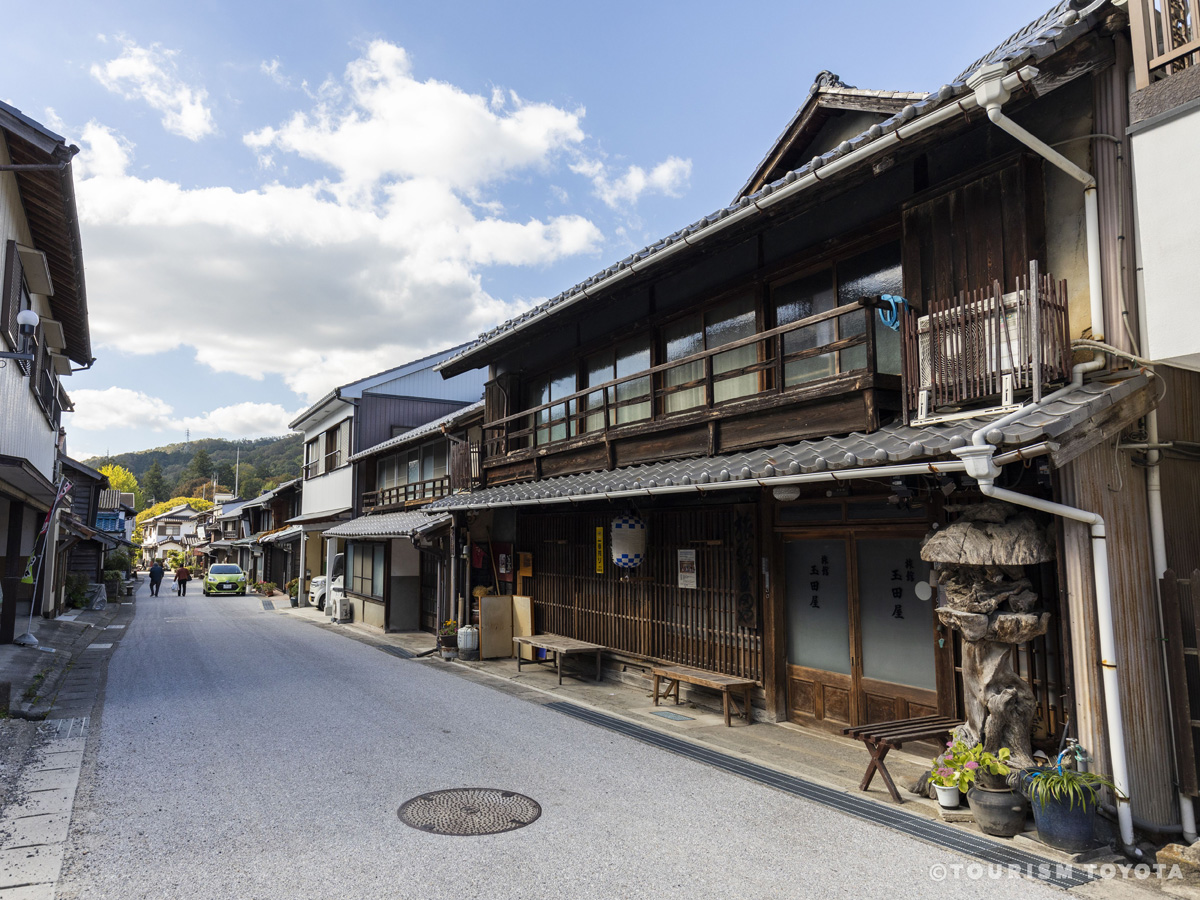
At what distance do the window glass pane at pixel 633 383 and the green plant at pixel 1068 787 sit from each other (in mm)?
7787

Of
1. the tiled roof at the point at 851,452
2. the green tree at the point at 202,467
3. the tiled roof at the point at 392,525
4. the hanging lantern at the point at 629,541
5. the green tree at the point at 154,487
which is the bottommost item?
the hanging lantern at the point at 629,541

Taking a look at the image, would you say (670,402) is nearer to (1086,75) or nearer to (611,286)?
(611,286)

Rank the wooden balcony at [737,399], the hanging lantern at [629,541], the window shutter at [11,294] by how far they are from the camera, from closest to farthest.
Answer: the wooden balcony at [737,399], the window shutter at [11,294], the hanging lantern at [629,541]

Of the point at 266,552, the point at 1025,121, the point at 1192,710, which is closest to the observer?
the point at 1192,710

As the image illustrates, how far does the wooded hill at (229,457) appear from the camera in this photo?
108 metres

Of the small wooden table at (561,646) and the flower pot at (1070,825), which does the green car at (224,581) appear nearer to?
the small wooden table at (561,646)

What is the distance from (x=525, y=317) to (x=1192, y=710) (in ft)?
37.0

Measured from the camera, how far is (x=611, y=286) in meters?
11.5

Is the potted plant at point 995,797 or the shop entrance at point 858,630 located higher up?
the shop entrance at point 858,630

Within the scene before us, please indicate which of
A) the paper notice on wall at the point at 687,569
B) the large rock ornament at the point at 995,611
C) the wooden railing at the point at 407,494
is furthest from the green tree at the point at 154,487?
the large rock ornament at the point at 995,611

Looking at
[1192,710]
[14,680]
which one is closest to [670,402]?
[1192,710]

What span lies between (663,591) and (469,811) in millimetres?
5723

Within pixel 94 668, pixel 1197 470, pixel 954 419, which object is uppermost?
pixel 954 419

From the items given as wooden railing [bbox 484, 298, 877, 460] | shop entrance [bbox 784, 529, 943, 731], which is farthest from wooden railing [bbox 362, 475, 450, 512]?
shop entrance [bbox 784, 529, 943, 731]
